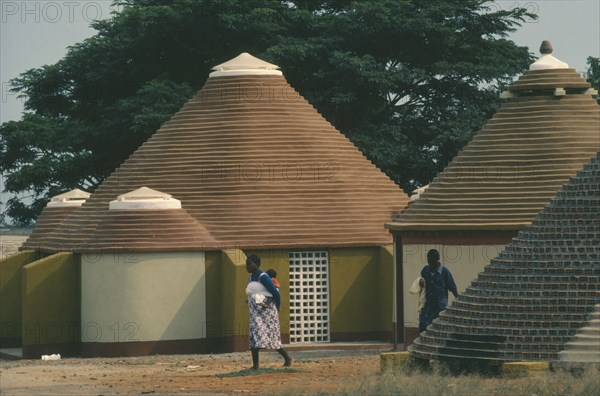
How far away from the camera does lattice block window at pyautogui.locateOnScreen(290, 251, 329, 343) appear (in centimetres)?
3472

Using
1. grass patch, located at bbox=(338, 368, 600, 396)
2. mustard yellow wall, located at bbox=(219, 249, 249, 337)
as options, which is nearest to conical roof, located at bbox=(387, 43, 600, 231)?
mustard yellow wall, located at bbox=(219, 249, 249, 337)

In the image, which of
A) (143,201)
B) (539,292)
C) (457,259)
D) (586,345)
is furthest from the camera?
(143,201)

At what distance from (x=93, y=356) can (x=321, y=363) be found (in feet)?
20.9

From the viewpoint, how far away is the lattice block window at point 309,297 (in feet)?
114

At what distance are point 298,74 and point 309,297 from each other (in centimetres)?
2077

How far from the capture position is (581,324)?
22.5 metres

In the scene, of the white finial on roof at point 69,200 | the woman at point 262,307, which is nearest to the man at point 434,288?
the woman at point 262,307

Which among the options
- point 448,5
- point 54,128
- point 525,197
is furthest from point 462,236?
point 54,128

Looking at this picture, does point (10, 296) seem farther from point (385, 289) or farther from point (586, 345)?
point (586, 345)

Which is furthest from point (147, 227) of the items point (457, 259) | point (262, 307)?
point (262, 307)

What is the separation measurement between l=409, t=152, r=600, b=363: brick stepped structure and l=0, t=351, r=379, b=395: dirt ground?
6.24 ft

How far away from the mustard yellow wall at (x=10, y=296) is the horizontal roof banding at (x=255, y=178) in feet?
2.32

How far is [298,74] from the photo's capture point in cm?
5453

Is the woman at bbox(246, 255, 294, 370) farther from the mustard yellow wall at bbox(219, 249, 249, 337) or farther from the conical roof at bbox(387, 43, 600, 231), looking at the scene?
the mustard yellow wall at bbox(219, 249, 249, 337)
